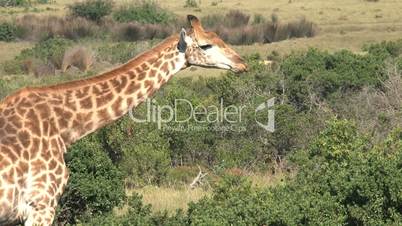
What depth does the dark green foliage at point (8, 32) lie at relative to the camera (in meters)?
40.3

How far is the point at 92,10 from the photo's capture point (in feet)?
157

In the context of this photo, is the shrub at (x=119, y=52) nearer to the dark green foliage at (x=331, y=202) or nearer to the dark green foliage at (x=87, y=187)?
the dark green foliage at (x=87, y=187)

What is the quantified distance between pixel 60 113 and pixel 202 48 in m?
1.20

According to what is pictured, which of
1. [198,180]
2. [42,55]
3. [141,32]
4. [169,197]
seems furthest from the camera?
[141,32]

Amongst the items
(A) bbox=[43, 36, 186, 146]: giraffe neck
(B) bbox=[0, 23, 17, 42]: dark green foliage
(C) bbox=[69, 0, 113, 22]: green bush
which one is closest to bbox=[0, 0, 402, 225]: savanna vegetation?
(A) bbox=[43, 36, 186, 146]: giraffe neck

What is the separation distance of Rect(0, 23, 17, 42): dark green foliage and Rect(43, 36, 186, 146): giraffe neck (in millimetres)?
34000

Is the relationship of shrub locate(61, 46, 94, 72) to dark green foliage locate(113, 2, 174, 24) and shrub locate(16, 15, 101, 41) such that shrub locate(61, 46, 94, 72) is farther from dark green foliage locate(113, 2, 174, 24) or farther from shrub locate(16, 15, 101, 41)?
dark green foliage locate(113, 2, 174, 24)

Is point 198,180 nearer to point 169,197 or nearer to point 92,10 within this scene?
point 169,197

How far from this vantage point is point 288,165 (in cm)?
1513

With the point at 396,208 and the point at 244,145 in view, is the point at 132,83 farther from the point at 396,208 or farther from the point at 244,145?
the point at 244,145

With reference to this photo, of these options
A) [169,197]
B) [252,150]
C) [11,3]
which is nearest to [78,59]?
[252,150]

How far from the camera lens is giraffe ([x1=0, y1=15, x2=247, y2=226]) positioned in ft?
21.5

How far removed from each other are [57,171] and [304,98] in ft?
48.4

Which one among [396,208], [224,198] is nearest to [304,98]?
[224,198]
